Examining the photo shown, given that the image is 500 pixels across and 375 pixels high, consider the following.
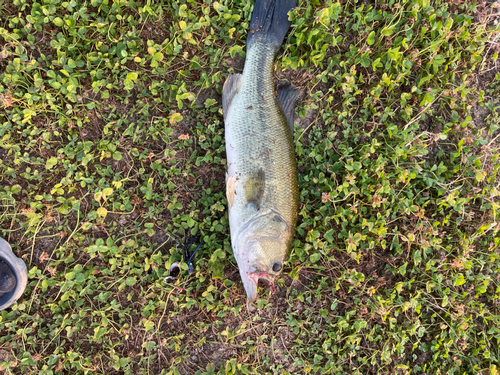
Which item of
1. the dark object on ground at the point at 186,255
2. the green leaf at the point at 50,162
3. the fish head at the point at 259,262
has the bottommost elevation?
the dark object on ground at the point at 186,255

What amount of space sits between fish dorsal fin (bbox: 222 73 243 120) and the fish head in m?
1.43

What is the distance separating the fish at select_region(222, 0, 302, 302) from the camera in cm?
279

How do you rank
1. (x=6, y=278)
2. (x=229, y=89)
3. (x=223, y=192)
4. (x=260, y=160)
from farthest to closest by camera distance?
1. (x=223, y=192)
2. (x=229, y=89)
3. (x=6, y=278)
4. (x=260, y=160)

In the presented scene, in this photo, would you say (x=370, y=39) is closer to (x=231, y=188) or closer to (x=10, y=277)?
(x=231, y=188)

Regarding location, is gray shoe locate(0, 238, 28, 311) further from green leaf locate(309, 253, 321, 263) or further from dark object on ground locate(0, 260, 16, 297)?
green leaf locate(309, 253, 321, 263)

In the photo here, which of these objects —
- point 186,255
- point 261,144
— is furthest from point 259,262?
point 261,144

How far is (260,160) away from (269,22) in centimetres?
158

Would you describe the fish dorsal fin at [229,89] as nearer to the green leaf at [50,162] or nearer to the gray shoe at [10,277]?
the green leaf at [50,162]

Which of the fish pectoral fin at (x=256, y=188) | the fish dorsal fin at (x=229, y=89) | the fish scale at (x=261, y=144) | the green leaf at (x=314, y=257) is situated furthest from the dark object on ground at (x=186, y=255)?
the fish dorsal fin at (x=229, y=89)

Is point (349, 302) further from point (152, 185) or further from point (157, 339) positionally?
point (152, 185)

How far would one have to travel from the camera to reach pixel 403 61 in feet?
10.7

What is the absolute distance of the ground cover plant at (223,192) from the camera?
3.10 m

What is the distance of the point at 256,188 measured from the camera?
9.29 ft

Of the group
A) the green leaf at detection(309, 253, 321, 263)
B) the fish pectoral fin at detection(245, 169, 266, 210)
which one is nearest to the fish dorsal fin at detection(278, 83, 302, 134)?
the fish pectoral fin at detection(245, 169, 266, 210)
